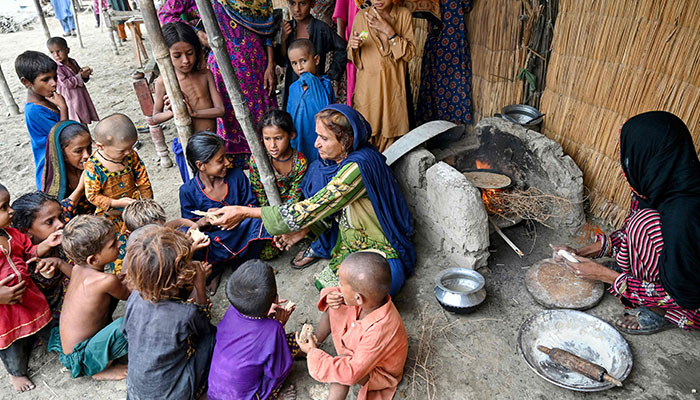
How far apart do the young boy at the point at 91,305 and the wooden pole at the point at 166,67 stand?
42.9 inches

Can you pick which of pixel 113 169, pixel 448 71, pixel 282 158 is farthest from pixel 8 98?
pixel 448 71

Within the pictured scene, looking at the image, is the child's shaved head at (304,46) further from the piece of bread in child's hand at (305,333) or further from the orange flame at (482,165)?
the piece of bread in child's hand at (305,333)

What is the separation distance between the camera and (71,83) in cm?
575

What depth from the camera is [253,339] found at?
240cm

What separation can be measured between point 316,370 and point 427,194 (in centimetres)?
173

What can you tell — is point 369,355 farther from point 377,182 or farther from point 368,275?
point 377,182

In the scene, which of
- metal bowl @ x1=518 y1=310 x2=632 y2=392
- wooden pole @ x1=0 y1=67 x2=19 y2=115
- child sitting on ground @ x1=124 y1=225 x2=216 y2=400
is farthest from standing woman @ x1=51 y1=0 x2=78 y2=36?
metal bowl @ x1=518 y1=310 x2=632 y2=392

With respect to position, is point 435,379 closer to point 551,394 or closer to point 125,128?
point 551,394

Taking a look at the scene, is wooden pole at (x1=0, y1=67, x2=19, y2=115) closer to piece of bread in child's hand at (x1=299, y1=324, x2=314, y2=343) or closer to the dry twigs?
piece of bread in child's hand at (x1=299, y1=324, x2=314, y2=343)

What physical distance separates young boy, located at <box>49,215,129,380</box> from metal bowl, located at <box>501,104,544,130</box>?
11.7 ft

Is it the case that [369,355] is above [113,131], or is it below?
below

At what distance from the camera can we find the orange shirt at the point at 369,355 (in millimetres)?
2314

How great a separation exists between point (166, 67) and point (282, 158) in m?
1.11

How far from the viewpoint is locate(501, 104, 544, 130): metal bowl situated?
4.18 metres
